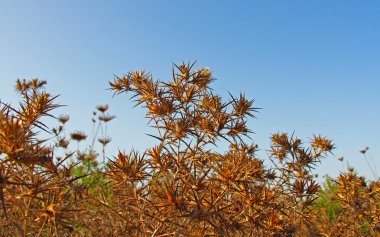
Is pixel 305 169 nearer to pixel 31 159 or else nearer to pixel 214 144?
pixel 214 144

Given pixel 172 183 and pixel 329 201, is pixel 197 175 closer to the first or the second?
pixel 172 183

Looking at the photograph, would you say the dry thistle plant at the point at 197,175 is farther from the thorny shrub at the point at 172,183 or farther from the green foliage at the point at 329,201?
the green foliage at the point at 329,201

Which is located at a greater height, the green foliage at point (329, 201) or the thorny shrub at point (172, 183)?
the green foliage at point (329, 201)

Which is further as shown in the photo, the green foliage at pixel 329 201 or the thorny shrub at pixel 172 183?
the green foliage at pixel 329 201

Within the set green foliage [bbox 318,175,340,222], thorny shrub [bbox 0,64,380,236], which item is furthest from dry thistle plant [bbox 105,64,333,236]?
green foliage [bbox 318,175,340,222]

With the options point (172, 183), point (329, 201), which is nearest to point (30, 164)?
point (172, 183)

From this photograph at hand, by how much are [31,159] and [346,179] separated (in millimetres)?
4099

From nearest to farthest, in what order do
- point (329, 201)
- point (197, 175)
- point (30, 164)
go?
point (30, 164)
point (197, 175)
point (329, 201)

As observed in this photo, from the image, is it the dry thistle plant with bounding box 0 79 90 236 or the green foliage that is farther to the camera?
the green foliage

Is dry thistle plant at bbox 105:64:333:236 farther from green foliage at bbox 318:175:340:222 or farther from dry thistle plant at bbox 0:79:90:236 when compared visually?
green foliage at bbox 318:175:340:222

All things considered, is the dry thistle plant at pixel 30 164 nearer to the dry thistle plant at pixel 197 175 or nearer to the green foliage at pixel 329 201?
the dry thistle plant at pixel 197 175

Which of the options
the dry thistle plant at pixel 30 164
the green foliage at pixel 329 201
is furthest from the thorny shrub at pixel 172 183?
the green foliage at pixel 329 201

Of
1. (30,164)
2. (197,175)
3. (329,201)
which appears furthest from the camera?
(329,201)

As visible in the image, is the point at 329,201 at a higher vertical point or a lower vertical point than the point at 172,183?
higher
